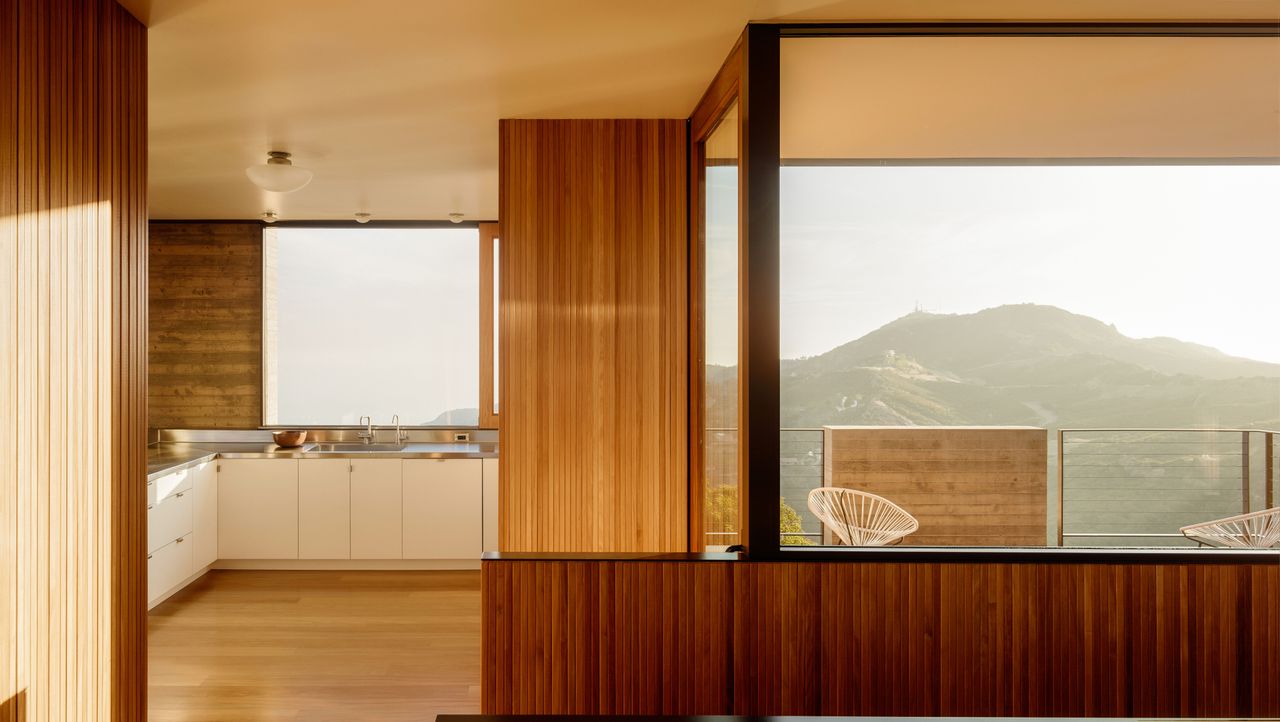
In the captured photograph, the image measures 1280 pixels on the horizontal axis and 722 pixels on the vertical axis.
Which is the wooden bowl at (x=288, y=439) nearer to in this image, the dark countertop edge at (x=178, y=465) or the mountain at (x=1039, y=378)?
the dark countertop edge at (x=178, y=465)

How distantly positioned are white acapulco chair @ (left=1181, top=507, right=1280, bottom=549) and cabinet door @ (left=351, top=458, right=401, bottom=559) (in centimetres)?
475

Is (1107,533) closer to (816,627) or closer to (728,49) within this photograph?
(816,627)

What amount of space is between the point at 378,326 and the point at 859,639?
4.33 meters

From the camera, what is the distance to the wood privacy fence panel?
474 centimetres

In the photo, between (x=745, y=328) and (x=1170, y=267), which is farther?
(x=1170, y=267)

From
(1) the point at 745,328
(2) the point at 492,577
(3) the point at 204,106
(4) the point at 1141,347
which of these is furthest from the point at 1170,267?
(3) the point at 204,106

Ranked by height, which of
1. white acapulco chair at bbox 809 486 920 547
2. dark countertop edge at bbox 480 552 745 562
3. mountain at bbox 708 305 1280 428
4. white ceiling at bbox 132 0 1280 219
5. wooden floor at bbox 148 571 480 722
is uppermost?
white ceiling at bbox 132 0 1280 219

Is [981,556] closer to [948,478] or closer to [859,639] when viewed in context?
[859,639]

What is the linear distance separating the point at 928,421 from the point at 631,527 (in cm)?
285

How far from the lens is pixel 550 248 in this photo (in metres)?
2.86

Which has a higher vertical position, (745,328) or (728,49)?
(728,49)

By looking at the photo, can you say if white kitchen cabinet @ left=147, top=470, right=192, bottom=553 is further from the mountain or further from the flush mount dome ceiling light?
the mountain

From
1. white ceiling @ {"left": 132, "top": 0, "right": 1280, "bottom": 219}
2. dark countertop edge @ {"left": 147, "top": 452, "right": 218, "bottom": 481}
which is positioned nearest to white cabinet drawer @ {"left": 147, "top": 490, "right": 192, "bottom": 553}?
dark countertop edge @ {"left": 147, "top": 452, "right": 218, "bottom": 481}

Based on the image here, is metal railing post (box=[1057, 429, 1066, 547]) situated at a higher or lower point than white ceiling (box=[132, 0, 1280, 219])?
lower
